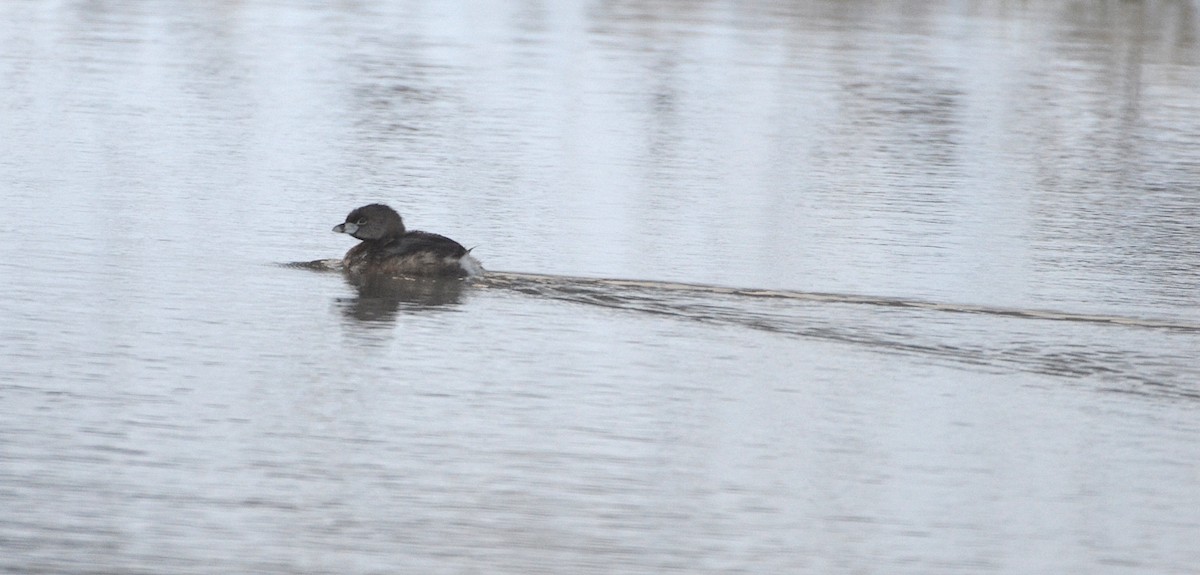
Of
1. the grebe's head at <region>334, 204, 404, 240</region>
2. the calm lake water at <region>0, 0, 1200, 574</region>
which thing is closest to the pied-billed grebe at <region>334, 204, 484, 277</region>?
the grebe's head at <region>334, 204, 404, 240</region>

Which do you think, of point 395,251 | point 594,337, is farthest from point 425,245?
point 594,337

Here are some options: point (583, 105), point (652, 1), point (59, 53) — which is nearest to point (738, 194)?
point (583, 105)

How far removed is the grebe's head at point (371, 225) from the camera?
43.2 ft

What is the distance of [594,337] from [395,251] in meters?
2.03

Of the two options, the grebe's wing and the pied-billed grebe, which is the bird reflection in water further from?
the grebe's wing

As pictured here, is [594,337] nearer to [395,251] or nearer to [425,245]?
[425,245]

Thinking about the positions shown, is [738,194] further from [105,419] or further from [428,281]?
[105,419]

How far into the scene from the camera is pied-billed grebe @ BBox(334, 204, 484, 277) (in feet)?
41.8

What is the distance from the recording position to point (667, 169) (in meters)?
18.6

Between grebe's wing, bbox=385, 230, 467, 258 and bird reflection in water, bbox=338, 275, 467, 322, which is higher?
grebe's wing, bbox=385, 230, 467, 258

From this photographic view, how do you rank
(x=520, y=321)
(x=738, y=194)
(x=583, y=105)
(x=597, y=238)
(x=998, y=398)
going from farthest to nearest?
1. (x=583, y=105)
2. (x=738, y=194)
3. (x=597, y=238)
4. (x=520, y=321)
5. (x=998, y=398)

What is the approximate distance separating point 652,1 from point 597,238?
3211cm

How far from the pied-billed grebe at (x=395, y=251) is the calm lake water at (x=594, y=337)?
0.43 feet

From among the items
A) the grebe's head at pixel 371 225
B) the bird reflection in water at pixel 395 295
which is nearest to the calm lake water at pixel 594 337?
the bird reflection in water at pixel 395 295
